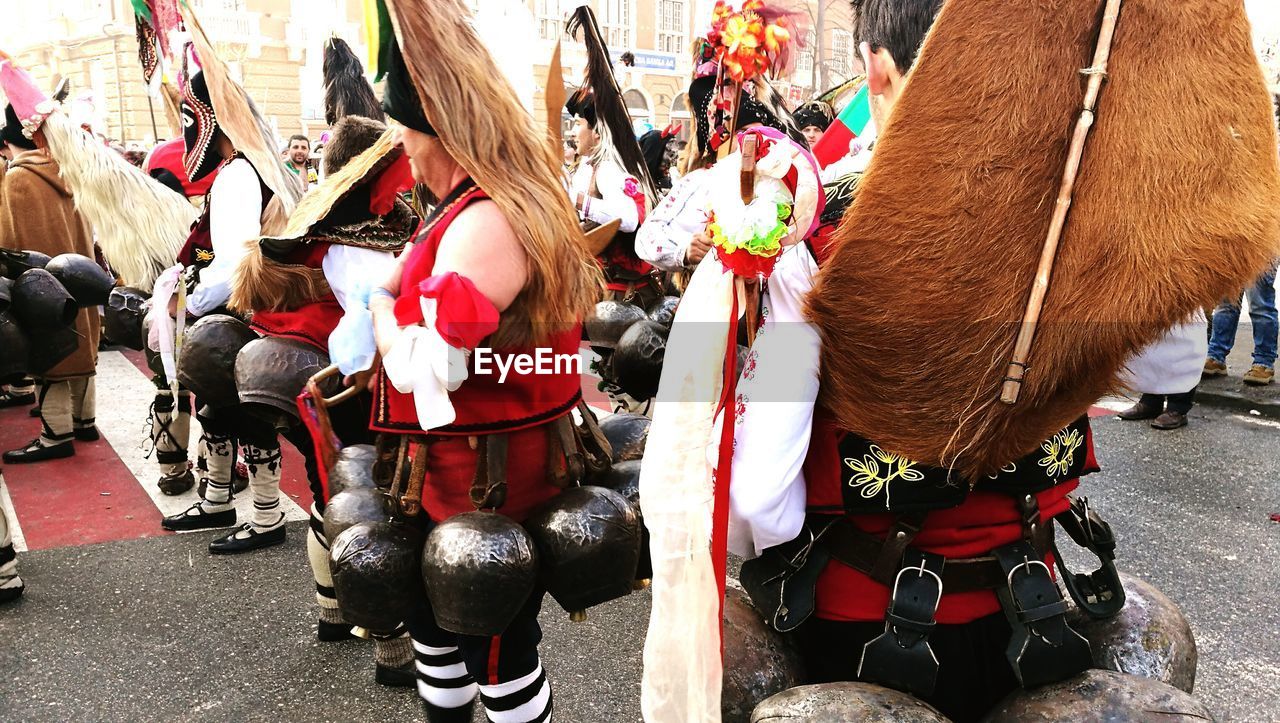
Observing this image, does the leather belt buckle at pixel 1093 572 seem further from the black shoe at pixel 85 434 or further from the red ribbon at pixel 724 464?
the black shoe at pixel 85 434

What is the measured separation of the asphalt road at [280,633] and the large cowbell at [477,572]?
4.34 feet

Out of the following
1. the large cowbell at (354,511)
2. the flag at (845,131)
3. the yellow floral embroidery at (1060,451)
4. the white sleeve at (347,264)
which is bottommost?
the large cowbell at (354,511)

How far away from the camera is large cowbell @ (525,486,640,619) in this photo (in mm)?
1995

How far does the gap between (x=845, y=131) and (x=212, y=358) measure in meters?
2.40

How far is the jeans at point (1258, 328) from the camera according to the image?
6871 mm

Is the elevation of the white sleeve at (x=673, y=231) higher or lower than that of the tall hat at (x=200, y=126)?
lower

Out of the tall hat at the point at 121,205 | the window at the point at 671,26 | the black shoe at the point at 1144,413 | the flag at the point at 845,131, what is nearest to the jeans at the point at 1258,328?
the black shoe at the point at 1144,413

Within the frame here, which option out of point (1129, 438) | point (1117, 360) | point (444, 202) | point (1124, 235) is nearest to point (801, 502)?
point (1117, 360)

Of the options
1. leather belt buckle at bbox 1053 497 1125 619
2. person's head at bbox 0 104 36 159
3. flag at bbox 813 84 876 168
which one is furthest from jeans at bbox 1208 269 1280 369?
person's head at bbox 0 104 36 159

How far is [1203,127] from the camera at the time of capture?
1217 millimetres

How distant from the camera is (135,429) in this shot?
6355 millimetres

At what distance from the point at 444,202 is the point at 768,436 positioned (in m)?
0.97

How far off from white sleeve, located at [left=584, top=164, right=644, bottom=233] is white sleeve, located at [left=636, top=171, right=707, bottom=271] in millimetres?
1465

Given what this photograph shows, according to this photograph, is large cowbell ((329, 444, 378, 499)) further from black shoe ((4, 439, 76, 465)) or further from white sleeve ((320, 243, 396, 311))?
black shoe ((4, 439, 76, 465))
